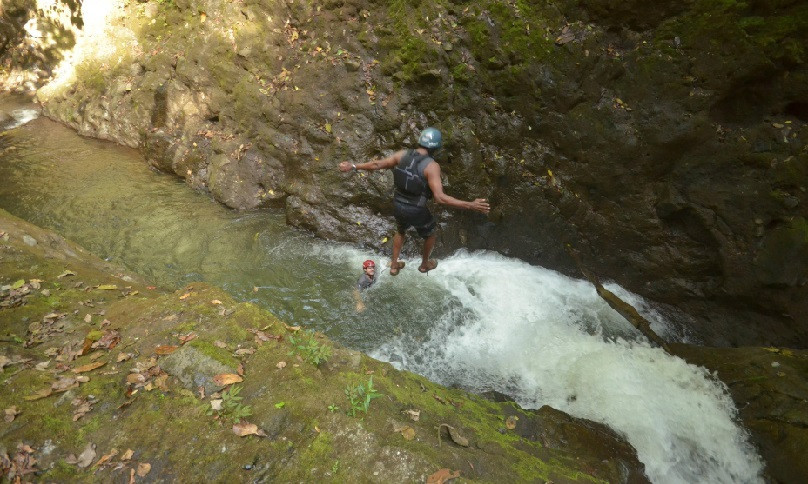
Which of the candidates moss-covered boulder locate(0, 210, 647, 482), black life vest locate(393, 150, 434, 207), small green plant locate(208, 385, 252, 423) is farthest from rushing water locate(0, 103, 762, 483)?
small green plant locate(208, 385, 252, 423)

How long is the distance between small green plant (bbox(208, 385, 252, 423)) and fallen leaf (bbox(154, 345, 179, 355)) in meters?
0.71

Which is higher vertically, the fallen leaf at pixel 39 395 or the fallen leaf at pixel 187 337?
the fallen leaf at pixel 39 395

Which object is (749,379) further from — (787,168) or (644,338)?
(787,168)

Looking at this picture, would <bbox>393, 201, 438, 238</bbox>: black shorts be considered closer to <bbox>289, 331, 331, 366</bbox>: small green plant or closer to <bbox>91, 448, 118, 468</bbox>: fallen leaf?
<bbox>289, 331, 331, 366</bbox>: small green plant

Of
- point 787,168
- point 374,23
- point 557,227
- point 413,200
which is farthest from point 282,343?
point 787,168

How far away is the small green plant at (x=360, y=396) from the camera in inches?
123

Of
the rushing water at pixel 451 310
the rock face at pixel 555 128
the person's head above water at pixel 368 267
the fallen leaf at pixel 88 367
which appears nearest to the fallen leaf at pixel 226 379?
the fallen leaf at pixel 88 367

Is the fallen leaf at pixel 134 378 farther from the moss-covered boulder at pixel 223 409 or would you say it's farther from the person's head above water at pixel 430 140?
the person's head above water at pixel 430 140

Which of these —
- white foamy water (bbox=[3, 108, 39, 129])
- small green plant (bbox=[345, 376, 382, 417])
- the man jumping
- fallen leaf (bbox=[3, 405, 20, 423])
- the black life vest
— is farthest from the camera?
white foamy water (bbox=[3, 108, 39, 129])

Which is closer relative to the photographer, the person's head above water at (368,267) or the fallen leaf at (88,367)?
the fallen leaf at (88,367)

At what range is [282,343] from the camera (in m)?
3.76

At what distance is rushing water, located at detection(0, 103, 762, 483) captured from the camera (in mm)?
4863

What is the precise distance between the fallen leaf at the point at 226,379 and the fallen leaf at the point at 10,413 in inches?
48.8

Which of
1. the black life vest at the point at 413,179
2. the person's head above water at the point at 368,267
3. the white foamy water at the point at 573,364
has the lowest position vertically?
the white foamy water at the point at 573,364
